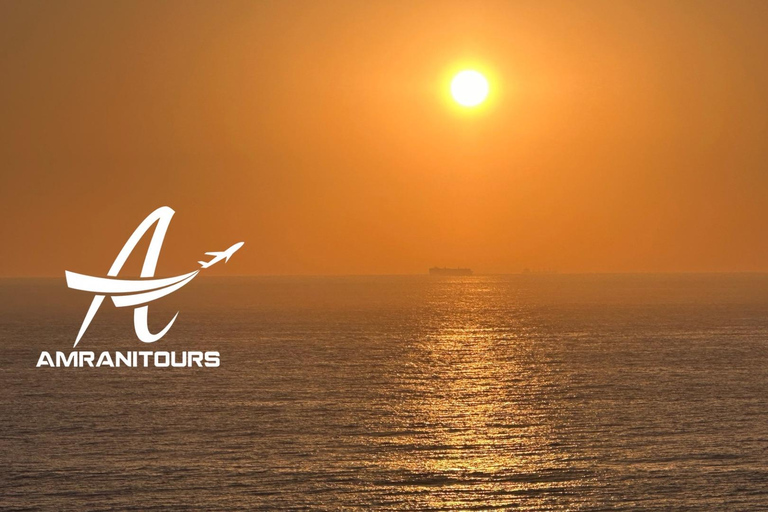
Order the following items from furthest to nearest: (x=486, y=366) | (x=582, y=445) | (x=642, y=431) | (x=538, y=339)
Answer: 1. (x=538, y=339)
2. (x=486, y=366)
3. (x=642, y=431)
4. (x=582, y=445)

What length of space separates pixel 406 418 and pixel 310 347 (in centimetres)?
7101

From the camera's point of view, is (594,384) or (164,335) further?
(164,335)

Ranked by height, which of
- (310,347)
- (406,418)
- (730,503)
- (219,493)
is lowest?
(730,503)

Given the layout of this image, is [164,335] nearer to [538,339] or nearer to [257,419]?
A: [538,339]

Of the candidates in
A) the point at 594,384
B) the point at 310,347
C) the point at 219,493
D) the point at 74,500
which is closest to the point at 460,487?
the point at 219,493

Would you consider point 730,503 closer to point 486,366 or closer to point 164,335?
point 486,366

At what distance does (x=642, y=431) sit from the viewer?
75688 millimetres

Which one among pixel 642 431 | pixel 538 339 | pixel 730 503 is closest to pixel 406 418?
pixel 642 431

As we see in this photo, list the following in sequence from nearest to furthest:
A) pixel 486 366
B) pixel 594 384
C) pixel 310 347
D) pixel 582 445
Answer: pixel 582 445, pixel 594 384, pixel 486 366, pixel 310 347

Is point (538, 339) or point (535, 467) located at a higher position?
point (538, 339)

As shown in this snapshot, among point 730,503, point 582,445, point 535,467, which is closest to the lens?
point 730,503

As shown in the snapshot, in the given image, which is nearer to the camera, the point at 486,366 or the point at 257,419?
the point at 257,419

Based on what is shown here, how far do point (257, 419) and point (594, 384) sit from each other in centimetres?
4282

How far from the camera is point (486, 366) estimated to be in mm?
125000
